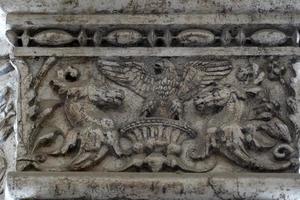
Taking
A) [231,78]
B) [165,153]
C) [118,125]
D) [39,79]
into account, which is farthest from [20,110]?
[231,78]

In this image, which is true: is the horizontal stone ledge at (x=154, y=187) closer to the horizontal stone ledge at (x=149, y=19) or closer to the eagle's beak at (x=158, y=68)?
the eagle's beak at (x=158, y=68)

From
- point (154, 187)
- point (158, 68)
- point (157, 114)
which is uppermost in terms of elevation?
point (158, 68)

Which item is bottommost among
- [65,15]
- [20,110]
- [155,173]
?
[155,173]

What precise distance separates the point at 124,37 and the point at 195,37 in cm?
17

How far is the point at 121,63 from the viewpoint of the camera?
1926mm

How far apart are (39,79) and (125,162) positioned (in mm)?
297

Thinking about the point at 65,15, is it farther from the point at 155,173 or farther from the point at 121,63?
the point at 155,173

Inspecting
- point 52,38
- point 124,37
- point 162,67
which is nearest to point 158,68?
point 162,67

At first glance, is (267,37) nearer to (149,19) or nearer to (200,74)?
(200,74)

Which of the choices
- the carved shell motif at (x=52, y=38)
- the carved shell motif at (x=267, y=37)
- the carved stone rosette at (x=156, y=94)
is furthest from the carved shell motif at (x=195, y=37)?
the carved shell motif at (x=52, y=38)

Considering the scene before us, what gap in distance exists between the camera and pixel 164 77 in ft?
6.28

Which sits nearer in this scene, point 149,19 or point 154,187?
point 154,187

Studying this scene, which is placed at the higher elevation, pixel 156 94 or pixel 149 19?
pixel 149 19

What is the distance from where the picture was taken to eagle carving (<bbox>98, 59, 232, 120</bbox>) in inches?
74.7
